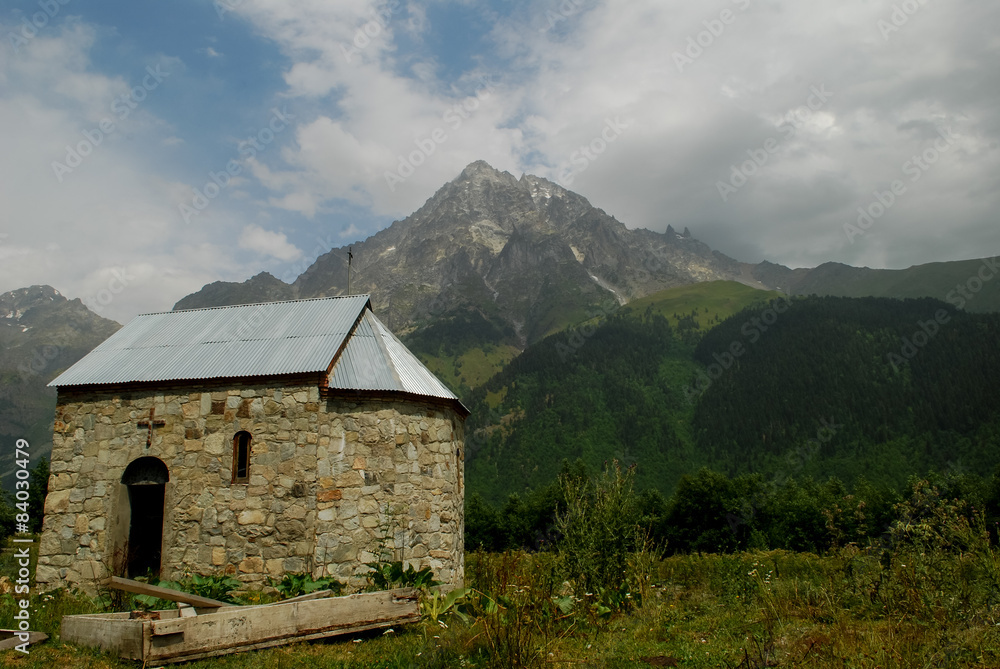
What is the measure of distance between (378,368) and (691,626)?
8908mm

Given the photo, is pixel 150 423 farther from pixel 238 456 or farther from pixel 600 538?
pixel 600 538

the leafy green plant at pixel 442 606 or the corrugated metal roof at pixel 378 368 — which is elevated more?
the corrugated metal roof at pixel 378 368

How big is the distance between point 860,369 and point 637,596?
4291 inches

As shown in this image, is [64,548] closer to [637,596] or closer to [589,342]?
[637,596]

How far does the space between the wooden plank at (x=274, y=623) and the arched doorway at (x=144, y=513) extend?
7.15 metres

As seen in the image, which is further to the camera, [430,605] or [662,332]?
[662,332]

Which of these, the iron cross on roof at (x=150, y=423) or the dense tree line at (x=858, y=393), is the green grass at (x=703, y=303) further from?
the iron cross on roof at (x=150, y=423)

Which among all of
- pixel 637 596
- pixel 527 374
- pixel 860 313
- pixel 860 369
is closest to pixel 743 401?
pixel 860 369

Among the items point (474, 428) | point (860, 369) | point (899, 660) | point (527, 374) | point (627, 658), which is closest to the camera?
point (899, 660)

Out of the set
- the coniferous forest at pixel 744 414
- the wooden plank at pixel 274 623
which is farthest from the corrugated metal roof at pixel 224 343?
the coniferous forest at pixel 744 414

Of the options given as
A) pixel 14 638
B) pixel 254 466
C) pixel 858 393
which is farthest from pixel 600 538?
pixel 858 393

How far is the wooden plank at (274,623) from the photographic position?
7973 millimetres

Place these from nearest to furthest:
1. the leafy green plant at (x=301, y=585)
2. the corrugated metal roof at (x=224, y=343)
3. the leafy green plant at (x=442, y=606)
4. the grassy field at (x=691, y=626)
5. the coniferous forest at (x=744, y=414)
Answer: the grassy field at (x=691, y=626) < the leafy green plant at (x=442, y=606) < the leafy green plant at (x=301, y=585) < the corrugated metal roof at (x=224, y=343) < the coniferous forest at (x=744, y=414)

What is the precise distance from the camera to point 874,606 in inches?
368
